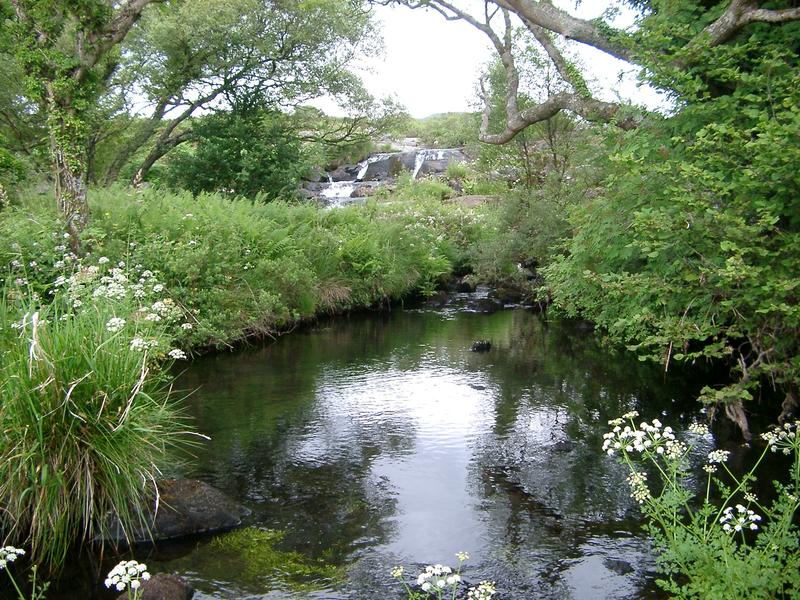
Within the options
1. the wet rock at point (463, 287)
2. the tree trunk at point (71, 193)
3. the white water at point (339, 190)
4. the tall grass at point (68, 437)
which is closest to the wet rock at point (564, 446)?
the tall grass at point (68, 437)

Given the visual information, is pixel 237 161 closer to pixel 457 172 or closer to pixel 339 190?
pixel 339 190

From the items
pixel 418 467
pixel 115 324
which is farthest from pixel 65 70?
pixel 418 467

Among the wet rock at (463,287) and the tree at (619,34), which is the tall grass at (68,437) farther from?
the wet rock at (463,287)

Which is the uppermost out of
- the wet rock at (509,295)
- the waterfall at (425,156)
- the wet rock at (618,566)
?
the waterfall at (425,156)

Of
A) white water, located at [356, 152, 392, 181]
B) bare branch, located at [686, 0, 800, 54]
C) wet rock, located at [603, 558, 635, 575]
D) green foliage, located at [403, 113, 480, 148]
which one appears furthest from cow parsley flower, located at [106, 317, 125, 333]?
white water, located at [356, 152, 392, 181]

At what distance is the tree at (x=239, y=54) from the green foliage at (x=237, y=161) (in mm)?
1046

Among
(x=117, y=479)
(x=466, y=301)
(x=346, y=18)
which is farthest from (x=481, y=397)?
(x=346, y=18)

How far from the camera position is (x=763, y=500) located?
261 inches

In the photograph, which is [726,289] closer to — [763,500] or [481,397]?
[763,500]

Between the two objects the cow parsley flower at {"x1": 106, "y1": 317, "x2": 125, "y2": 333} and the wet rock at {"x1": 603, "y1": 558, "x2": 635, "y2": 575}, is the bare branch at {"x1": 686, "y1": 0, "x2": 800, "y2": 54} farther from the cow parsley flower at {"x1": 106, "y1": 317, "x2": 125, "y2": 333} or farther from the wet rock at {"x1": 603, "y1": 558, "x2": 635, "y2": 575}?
the cow parsley flower at {"x1": 106, "y1": 317, "x2": 125, "y2": 333}

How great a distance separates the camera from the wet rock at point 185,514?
5.91m

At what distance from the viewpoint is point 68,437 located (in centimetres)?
534

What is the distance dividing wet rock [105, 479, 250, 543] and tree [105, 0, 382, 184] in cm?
1858

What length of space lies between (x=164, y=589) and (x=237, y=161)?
1951 centimetres
